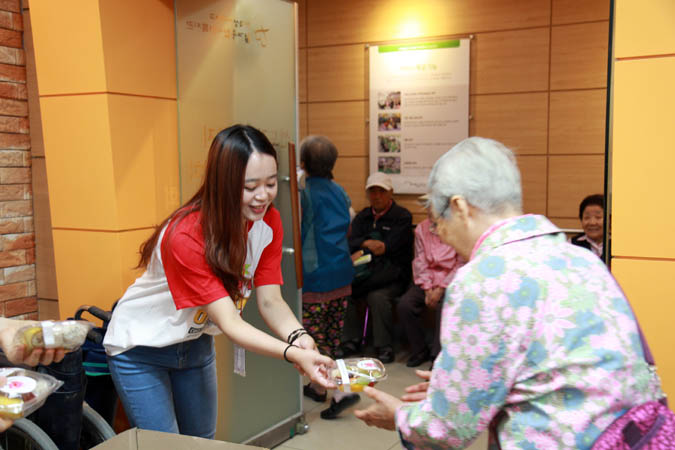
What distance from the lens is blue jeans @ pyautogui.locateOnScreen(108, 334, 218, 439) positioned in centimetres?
215

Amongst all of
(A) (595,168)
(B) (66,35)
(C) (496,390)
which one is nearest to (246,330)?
(C) (496,390)

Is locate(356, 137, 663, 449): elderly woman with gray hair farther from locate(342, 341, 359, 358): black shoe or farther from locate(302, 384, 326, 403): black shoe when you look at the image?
locate(342, 341, 359, 358): black shoe

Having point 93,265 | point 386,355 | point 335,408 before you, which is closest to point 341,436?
point 335,408

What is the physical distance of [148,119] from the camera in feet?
10.1

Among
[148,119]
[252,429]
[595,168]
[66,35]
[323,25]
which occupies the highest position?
[323,25]

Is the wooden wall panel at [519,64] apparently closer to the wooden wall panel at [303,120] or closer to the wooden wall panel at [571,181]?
the wooden wall panel at [571,181]

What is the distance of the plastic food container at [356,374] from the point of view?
1.91 metres

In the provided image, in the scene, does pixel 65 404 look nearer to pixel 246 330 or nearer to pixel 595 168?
pixel 246 330

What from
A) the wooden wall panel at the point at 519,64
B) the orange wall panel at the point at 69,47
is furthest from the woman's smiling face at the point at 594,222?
the orange wall panel at the point at 69,47

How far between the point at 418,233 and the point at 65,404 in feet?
11.4

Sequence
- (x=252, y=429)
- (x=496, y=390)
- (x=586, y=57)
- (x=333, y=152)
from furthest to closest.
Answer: (x=586, y=57) < (x=333, y=152) < (x=252, y=429) < (x=496, y=390)

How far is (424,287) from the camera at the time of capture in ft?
16.8

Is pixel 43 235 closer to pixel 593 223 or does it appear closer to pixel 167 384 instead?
pixel 167 384

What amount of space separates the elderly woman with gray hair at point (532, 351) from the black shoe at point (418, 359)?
12.6 feet
